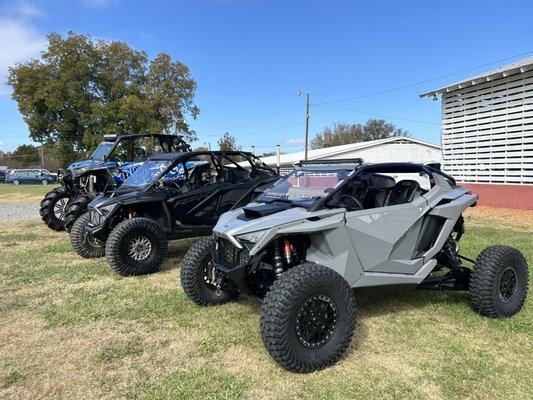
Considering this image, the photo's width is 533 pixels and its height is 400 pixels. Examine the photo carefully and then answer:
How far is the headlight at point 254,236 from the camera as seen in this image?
12.9 ft

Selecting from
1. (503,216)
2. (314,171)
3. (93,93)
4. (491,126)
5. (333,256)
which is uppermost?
(93,93)

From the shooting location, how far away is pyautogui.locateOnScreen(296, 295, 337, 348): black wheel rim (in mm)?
3610

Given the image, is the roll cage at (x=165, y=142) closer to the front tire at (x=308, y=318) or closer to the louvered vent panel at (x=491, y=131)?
the front tire at (x=308, y=318)

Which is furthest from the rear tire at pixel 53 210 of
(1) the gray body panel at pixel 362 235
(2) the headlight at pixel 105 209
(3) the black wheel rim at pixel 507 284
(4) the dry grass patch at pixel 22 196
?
(4) the dry grass patch at pixel 22 196

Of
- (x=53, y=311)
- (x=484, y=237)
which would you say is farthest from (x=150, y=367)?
(x=484, y=237)

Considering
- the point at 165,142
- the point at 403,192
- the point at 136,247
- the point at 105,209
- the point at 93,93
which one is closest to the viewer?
the point at 403,192

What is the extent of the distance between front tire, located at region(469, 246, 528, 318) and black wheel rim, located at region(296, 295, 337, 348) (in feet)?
5.94

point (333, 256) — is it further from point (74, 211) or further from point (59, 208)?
point (59, 208)

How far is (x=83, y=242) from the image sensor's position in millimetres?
7875

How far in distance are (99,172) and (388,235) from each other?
7.76 meters

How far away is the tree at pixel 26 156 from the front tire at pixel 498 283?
91.6 m

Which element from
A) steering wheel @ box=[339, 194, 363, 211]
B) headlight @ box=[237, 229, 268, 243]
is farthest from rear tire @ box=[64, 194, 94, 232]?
steering wheel @ box=[339, 194, 363, 211]

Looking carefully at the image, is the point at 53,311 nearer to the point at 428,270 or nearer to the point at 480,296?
the point at 428,270

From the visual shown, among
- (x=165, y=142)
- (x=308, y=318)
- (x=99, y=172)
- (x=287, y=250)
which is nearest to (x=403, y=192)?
(x=287, y=250)
